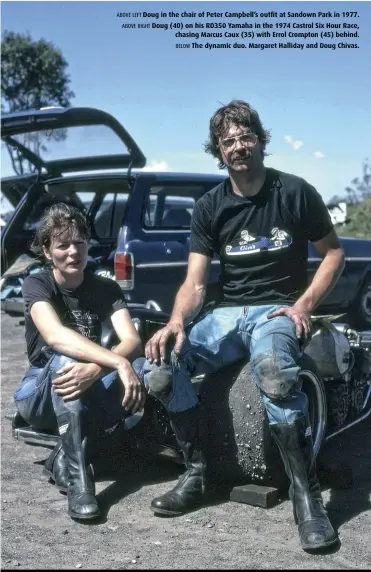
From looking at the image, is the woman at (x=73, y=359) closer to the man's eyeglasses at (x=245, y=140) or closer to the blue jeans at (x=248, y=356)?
the blue jeans at (x=248, y=356)

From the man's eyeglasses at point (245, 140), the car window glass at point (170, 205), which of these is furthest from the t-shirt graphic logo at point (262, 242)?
the car window glass at point (170, 205)

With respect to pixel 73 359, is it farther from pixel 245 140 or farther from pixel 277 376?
pixel 245 140

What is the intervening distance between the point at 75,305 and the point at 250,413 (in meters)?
1.04

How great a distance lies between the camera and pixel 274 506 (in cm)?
342

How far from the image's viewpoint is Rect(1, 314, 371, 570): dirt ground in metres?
2.82

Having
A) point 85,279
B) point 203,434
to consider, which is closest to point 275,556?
point 203,434

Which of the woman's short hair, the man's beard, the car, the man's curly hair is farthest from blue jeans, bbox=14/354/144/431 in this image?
the car

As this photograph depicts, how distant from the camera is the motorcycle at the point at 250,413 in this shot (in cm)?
349

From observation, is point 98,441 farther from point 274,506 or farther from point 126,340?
point 274,506

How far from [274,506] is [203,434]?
0.46 meters

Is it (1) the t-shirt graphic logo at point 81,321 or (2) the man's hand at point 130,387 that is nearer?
(2) the man's hand at point 130,387

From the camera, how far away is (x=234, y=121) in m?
3.68

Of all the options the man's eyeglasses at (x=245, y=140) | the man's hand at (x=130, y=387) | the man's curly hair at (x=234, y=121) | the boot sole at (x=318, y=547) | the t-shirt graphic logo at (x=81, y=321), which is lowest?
the boot sole at (x=318, y=547)

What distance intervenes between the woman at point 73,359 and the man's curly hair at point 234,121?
2.62 feet
